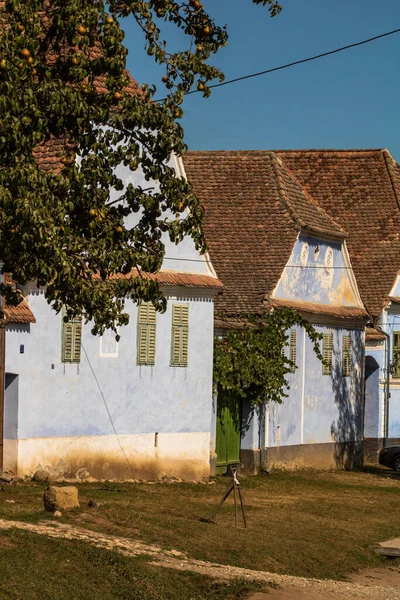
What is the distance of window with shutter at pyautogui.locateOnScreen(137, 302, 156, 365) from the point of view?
2519 centimetres

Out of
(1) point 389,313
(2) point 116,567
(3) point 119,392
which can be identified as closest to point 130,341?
(3) point 119,392

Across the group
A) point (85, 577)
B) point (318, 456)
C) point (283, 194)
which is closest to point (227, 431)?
point (318, 456)

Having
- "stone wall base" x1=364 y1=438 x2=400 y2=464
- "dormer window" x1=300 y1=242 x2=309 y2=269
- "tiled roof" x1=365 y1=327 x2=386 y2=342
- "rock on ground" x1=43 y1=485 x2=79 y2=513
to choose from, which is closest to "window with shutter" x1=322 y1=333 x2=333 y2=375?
"dormer window" x1=300 y1=242 x2=309 y2=269

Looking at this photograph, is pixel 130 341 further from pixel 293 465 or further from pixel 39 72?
pixel 39 72

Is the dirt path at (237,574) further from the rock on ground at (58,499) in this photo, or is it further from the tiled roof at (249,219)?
the tiled roof at (249,219)

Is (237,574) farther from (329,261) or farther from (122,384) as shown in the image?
(329,261)

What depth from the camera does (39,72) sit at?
44.2 feet

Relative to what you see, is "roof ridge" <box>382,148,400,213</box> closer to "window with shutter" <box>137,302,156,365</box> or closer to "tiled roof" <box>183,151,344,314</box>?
"tiled roof" <box>183,151,344,314</box>

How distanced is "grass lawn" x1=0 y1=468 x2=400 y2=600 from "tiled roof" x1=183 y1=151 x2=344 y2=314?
17.5 ft

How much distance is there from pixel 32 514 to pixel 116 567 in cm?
347

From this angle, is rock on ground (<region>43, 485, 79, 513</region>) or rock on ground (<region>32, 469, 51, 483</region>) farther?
rock on ground (<region>32, 469, 51, 483</region>)

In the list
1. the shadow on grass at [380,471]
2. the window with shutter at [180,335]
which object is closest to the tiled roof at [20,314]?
the window with shutter at [180,335]

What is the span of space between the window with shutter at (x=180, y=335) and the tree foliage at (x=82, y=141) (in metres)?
11.6

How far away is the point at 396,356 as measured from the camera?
1512 inches
